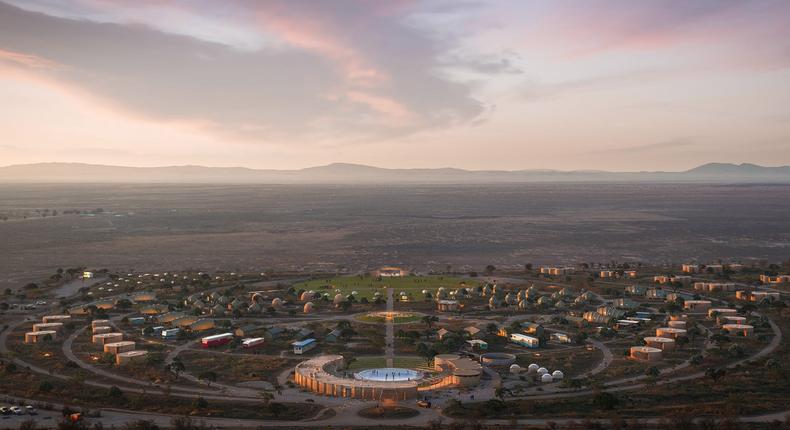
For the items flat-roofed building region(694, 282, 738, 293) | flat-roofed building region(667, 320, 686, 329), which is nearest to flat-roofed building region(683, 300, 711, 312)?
flat-roofed building region(694, 282, 738, 293)

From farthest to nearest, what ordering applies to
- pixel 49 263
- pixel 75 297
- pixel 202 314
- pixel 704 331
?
pixel 49 263 < pixel 75 297 < pixel 202 314 < pixel 704 331

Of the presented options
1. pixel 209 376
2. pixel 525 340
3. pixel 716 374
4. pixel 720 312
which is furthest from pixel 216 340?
pixel 720 312

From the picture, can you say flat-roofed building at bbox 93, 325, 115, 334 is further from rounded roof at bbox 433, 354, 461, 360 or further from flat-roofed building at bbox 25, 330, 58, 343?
rounded roof at bbox 433, 354, 461, 360

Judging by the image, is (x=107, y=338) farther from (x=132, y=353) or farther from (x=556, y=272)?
(x=556, y=272)

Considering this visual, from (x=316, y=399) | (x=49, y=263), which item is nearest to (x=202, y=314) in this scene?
(x=316, y=399)

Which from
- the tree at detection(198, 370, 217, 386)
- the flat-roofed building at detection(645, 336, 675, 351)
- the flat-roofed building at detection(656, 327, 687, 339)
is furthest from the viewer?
the flat-roofed building at detection(656, 327, 687, 339)

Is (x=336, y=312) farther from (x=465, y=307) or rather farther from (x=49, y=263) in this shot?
(x=49, y=263)
